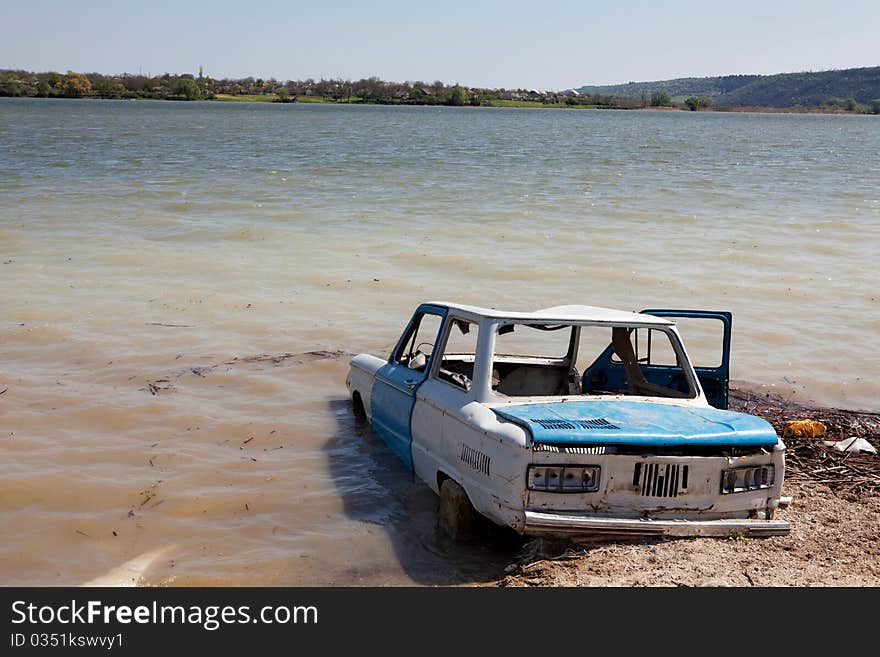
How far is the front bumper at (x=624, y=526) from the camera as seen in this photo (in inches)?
207

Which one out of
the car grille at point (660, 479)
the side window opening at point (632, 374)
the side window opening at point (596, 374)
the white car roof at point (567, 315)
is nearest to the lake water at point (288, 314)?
the car grille at point (660, 479)

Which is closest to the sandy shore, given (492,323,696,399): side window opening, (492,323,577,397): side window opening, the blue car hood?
the blue car hood

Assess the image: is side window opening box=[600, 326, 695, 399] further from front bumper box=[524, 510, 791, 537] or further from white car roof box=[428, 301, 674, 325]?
front bumper box=[524, 510, 791, 537]

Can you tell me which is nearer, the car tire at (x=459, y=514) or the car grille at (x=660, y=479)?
the car grille at (x=660, y=479)

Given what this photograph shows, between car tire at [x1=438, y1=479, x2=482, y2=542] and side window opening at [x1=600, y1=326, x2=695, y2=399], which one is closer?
car tire at [x1=438, y1=479, x2=482, y2=542]

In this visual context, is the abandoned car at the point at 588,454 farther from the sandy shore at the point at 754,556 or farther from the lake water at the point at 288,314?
the lake water at the point at 288,314

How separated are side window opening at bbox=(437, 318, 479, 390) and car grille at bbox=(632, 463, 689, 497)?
1312 millimetres

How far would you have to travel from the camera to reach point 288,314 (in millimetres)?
12664

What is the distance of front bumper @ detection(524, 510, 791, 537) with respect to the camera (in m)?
5.25

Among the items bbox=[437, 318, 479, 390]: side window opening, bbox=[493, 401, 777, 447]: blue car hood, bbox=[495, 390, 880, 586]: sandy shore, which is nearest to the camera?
bbox=[495, 390, 880, 586]: sandy shore

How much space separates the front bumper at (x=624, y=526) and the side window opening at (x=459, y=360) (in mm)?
1220

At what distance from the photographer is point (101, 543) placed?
6203 millimetres
